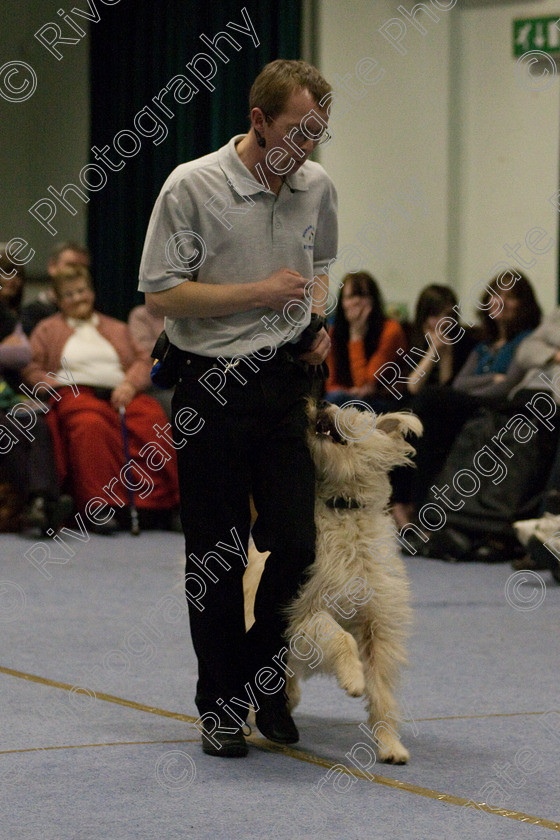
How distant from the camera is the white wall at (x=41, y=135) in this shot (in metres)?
8.64

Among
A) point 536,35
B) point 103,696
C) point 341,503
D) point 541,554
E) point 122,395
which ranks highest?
point 536,35

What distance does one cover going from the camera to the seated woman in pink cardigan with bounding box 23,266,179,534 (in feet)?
20.8

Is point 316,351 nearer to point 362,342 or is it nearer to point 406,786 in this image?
point 406,786

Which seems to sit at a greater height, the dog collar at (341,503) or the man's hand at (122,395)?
the dog collar at (341,503)

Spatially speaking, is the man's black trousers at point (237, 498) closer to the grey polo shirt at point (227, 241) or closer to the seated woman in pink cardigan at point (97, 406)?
the grey polo shirt at point (227, 241)

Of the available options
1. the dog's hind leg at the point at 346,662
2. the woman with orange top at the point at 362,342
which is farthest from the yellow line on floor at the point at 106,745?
the woman with orange top at the point at 362,342

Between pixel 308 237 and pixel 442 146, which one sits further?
pixel 442 146

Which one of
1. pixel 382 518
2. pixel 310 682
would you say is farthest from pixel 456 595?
pixel 382 518

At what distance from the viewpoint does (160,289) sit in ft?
8.20

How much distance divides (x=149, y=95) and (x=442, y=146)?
2.47 meters

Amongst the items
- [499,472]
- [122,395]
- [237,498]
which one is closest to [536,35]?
[499,472]

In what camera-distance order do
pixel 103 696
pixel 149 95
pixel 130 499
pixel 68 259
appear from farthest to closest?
pixel 149 95 → pixel 68 259 → pixel 130 499 → pixel 103 696

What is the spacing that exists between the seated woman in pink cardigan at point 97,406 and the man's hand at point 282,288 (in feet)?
13.1

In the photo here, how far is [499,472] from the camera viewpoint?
5578 mm
